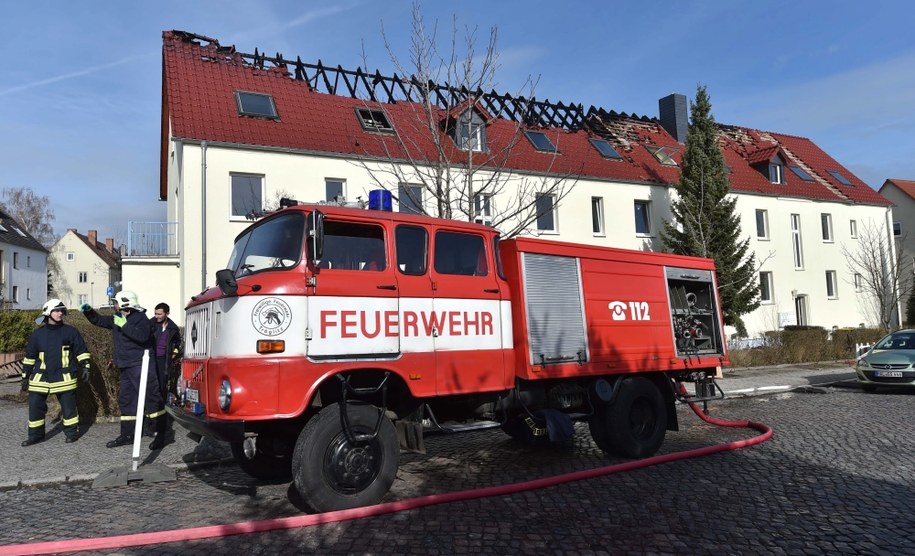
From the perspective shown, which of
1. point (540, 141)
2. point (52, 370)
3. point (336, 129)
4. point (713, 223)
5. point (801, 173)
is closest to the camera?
point (52, 370)

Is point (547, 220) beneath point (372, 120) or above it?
beneath

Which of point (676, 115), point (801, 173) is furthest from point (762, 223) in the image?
point (676, 115)

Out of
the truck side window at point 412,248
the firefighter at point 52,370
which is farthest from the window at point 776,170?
the firefighter at point 52,370

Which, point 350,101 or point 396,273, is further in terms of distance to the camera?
point 350,101

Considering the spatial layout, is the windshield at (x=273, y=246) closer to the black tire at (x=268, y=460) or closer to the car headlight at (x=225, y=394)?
the car headlight at (x=225, y=394)

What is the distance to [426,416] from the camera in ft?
19.2

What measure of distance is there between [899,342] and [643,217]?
37.6ft

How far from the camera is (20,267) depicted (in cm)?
4278

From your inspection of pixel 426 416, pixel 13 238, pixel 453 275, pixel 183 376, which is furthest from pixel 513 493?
pixel 13 238

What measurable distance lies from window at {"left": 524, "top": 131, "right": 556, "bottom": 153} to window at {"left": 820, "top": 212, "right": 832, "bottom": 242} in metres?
14.9

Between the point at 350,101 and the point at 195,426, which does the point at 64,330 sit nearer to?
the point at 195,426

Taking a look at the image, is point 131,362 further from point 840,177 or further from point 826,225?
point 840,177

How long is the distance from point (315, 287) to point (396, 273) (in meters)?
0.78

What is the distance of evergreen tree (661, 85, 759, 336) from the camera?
23.0 meters
